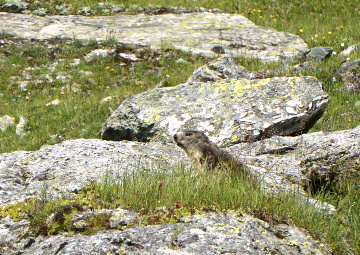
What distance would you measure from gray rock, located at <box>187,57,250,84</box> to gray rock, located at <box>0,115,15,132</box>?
15.5 feet

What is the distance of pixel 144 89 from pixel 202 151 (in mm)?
5839

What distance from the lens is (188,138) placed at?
6.30m

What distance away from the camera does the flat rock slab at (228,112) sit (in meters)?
7.31

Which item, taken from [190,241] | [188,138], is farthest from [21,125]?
[190,241]

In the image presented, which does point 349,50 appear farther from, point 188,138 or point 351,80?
point 188,138

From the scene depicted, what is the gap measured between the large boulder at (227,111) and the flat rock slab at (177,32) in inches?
199

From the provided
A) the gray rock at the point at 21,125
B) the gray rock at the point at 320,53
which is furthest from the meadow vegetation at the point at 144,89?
the gray rock at the point at 320,53

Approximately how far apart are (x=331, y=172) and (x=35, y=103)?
27.0 ft

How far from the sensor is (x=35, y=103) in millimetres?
10555

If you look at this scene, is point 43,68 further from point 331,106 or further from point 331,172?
point 331,172

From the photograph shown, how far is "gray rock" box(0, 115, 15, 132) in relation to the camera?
31.2 feet

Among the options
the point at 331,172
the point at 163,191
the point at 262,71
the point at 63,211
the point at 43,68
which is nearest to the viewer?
the point at 63,211

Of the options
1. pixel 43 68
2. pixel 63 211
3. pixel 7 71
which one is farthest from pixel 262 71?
pixel 63 211

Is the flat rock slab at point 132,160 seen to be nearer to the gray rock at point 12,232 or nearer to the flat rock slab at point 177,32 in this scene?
the gray rock at point 12,232
